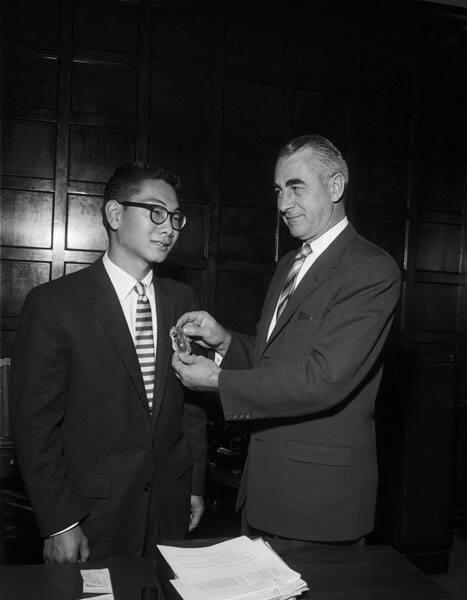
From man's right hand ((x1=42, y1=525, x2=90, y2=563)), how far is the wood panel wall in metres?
2.45

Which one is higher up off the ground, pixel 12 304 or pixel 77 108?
pixel 77 108

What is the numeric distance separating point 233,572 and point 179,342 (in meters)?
0.98

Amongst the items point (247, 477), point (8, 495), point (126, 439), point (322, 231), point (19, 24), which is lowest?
point (8, 495)

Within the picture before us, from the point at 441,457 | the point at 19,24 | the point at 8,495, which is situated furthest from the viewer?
the point at 19,24

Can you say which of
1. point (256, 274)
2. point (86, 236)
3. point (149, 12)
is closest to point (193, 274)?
point (256, 274)

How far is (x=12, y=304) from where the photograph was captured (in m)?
4.37

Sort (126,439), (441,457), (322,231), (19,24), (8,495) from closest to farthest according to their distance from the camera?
(126,439), (322,231), (8,495), (441,457), (19,24)

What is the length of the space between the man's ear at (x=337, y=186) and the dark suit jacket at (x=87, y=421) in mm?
891

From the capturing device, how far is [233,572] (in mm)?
1439

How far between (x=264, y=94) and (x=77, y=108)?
142 cm

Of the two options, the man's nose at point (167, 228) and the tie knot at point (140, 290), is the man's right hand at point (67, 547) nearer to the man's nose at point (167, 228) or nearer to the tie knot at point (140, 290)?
the tie knot at point (140, 290)

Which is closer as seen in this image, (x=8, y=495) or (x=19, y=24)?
(x=8, y=495)

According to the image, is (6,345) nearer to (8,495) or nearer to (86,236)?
(86,236)

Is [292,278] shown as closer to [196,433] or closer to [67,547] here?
[196,433]
